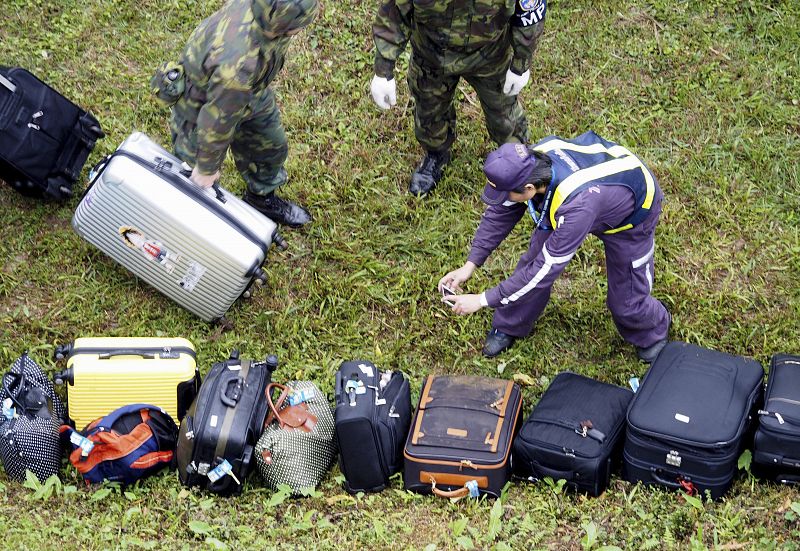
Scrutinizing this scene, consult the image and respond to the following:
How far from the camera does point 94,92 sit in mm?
6922

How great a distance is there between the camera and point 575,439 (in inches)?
175

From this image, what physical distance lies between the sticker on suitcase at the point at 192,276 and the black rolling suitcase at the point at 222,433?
0.87 meters

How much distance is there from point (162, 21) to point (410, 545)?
5.05 metres

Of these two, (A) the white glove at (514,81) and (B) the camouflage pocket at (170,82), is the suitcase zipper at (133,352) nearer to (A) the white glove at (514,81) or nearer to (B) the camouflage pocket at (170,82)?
(B) the camouflage pocket at (170,82)

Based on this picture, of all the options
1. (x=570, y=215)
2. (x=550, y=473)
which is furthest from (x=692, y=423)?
(x=570, y=215)

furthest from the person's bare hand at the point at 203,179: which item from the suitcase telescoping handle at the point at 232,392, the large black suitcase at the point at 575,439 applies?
the large black suitcase at the point at 575,439

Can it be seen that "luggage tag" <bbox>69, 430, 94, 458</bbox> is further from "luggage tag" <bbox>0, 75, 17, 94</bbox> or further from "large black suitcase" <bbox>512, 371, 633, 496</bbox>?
"luggage tag" <bbox>0, 75, 17, 94</bbox>

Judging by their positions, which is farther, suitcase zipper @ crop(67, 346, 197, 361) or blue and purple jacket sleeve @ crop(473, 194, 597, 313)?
suitcase zipper @ crop(67, 346, 197, 361)

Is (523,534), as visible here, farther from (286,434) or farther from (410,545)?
(286,434)

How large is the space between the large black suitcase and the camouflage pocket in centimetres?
261

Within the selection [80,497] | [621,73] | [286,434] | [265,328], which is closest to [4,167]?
[265,328]

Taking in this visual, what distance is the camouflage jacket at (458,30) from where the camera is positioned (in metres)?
5.08

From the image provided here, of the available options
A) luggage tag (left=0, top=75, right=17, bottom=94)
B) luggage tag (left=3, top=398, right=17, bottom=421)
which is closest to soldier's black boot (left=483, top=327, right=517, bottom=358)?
luggage tag (left=3, top=398, right=17, bottom=421)

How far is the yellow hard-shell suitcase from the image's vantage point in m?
4.81
